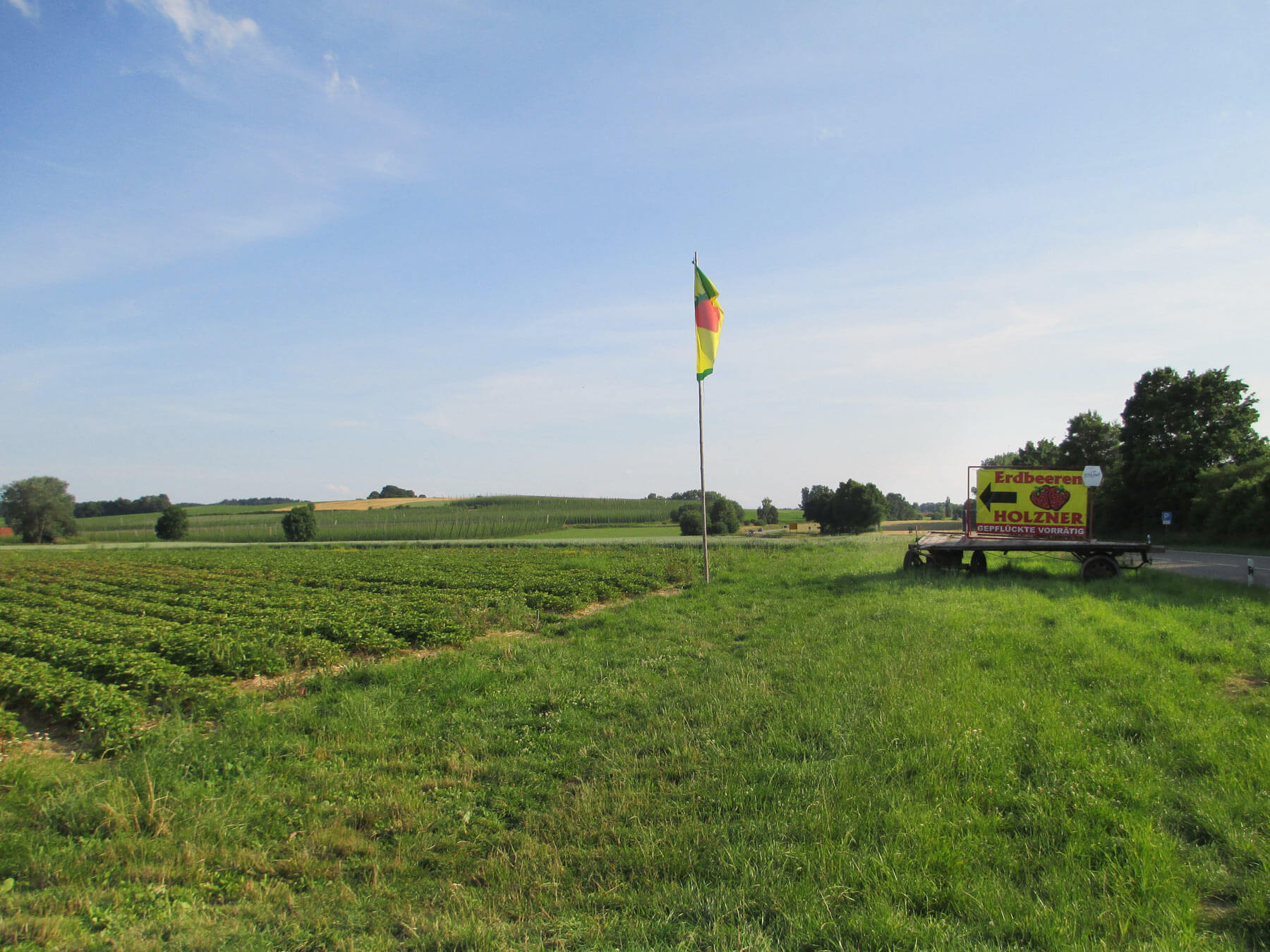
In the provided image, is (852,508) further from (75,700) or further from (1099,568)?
(75,700)

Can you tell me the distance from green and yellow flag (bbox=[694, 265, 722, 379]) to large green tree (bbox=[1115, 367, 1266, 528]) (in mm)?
43476

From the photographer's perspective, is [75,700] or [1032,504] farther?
[1032,504]

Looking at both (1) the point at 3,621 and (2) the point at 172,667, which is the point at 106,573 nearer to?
(1) the point at 3,621

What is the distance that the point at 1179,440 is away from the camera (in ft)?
153

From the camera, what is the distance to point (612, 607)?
16.0m

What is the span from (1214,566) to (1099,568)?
8.94m

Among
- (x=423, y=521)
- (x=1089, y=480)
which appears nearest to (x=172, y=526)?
(x=423, y=521)

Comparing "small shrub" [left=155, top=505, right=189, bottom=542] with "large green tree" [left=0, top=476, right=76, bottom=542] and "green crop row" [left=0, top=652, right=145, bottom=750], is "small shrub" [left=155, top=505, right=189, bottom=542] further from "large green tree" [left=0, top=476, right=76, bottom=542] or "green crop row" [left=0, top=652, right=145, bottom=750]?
"green crop row" [left=0, top=652, right=145, bottom=750]

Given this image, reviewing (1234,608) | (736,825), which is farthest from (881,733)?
(1234,608)

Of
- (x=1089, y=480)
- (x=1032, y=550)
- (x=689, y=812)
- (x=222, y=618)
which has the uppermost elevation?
(x=1089, y=480)

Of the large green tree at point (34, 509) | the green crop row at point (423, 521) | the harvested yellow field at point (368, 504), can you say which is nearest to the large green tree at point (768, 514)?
the green crop row at point (423, 521)

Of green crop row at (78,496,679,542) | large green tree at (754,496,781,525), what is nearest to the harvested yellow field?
green crop row at (78,496,679,542)

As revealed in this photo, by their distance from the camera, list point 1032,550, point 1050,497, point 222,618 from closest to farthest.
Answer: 1. point 222,618
2. point 1032,550
3. point 1050,497

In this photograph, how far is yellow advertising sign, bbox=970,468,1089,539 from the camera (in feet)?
61.7
